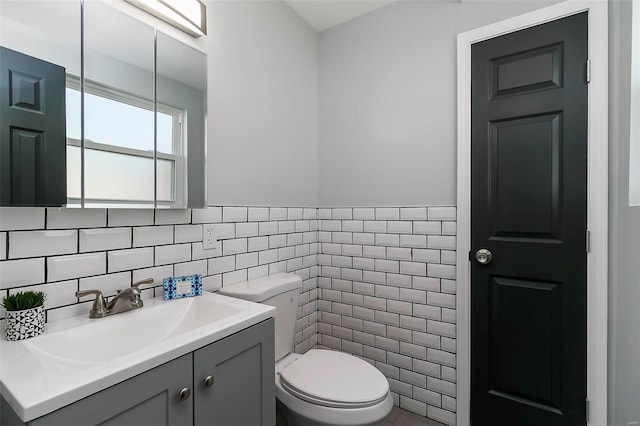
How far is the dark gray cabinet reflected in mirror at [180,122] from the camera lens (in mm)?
1284

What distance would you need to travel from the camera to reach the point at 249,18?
1723 millimetres

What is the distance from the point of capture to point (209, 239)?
1497 millimetres

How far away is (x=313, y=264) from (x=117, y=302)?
4.36 feet

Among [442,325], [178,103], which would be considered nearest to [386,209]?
[442,325]

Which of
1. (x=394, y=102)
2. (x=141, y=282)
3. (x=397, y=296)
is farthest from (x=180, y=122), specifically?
(x=397, y=296)

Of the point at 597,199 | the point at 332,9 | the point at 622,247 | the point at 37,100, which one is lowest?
the point at 622,247

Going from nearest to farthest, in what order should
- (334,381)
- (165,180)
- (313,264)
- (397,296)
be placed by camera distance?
(165,180) → (334,381) → (397,296) → (313,264)

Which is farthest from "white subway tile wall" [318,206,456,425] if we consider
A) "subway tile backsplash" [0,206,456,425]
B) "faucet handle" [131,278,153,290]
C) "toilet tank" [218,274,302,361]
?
"faucet handle" [131,278,153,290]

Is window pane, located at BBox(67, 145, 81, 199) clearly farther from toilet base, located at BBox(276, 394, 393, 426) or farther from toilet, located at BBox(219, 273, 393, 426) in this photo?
toilet base, located at BBox(276, 394, 393, 426)

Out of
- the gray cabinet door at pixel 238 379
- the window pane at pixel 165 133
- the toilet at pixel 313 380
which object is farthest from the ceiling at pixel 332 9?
the gray cabinet door at pixel 238 379

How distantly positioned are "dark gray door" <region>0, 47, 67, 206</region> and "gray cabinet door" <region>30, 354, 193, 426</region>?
2.10 ft

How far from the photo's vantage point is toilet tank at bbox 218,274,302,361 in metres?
1.49

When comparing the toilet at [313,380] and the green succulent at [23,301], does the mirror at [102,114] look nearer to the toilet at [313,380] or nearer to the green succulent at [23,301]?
the green succulent at [23,301]

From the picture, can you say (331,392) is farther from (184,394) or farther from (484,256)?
(484,256)
